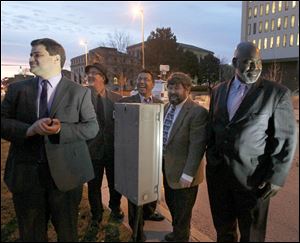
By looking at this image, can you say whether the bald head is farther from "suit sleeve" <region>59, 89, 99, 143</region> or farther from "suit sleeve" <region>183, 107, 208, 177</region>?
"suit sleeve" <region>59, 89, 99, 143</region>

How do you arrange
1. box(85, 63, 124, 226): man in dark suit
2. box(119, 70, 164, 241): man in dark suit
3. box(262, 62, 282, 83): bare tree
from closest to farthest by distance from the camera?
box(262, 62, 282, 83): bare tree, box(119, 70, 164, 241): man in dark suit, box(85, 63, 124, 226): man in dark suit

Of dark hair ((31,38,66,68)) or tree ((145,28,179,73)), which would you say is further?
tree ((145,28,179,73))

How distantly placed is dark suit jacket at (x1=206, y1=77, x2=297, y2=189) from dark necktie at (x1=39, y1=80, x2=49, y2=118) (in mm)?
1145

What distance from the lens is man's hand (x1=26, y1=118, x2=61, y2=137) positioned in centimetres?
195

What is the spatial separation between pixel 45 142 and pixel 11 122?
0.24 metres

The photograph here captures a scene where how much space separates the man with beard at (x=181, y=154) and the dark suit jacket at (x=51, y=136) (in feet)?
2.24

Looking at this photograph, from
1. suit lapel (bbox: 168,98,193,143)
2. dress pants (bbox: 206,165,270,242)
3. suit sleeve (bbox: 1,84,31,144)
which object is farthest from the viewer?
suit lapel (bbox: 168,98,193,143)

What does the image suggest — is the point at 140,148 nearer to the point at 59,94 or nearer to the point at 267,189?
the point at 59,94

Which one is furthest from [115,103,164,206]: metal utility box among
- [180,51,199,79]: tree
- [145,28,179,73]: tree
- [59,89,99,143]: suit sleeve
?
[145,28,179,73]: tree

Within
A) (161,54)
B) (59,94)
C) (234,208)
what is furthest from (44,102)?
(161,54)

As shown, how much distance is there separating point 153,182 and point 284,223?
100 centimetres

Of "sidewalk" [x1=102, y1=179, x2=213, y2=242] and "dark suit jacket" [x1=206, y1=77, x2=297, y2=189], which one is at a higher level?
"dark suit jacket" [x1=206, y1=77, x2=297, y2=189]

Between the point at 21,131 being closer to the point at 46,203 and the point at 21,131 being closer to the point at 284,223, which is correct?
the point at 46,203

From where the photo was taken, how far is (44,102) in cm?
217
